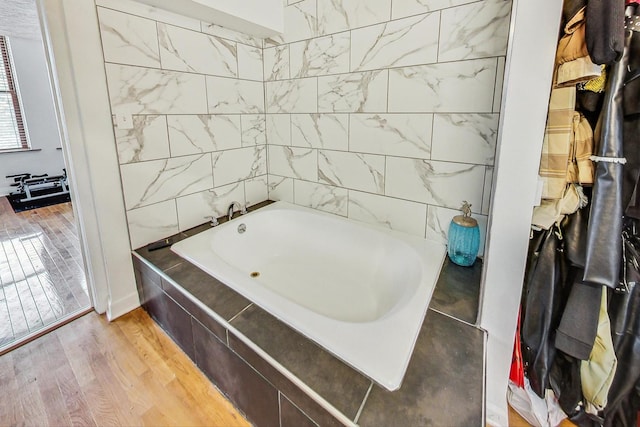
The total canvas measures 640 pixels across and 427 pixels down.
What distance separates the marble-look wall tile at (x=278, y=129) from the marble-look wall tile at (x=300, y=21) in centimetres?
55

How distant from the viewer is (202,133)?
2109 mm

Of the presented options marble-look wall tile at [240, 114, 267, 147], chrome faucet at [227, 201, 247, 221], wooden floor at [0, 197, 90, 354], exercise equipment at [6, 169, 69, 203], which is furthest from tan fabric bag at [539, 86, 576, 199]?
exercise equipment at [6, 169, 69, 203]

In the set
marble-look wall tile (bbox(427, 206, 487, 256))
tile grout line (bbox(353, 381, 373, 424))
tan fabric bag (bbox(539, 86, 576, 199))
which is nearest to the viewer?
tile grout line (bbox(353, 381, 373, 424))

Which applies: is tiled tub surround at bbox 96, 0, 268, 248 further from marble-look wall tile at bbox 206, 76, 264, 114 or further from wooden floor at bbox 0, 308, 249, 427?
wooden floor at bbox 0, 308, 249, 427

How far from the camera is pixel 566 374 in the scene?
1.26 m

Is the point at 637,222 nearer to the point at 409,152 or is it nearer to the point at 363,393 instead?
the point at 409,152

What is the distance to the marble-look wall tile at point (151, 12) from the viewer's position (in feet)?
5.18

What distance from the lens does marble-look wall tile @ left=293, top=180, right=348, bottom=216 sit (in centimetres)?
223

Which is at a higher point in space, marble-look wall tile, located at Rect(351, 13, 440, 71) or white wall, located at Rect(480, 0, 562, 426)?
marble-look wall tile, located at Rect(351, 13, 440, 71)

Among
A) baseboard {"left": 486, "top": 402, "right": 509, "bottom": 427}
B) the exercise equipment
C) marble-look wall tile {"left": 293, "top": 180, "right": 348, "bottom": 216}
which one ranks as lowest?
baseboard {"left": 486, "top": 402, "right": 509, "bottom": 427}

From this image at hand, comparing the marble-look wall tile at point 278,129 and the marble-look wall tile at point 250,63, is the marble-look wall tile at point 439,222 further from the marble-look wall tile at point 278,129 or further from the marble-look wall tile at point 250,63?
the marble-look wall tile at point 250,63

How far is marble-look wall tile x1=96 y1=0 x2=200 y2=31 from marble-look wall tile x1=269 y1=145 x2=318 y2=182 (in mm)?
1001

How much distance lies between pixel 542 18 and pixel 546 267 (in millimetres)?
869

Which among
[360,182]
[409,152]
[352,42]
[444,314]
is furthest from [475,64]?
[444,314]
